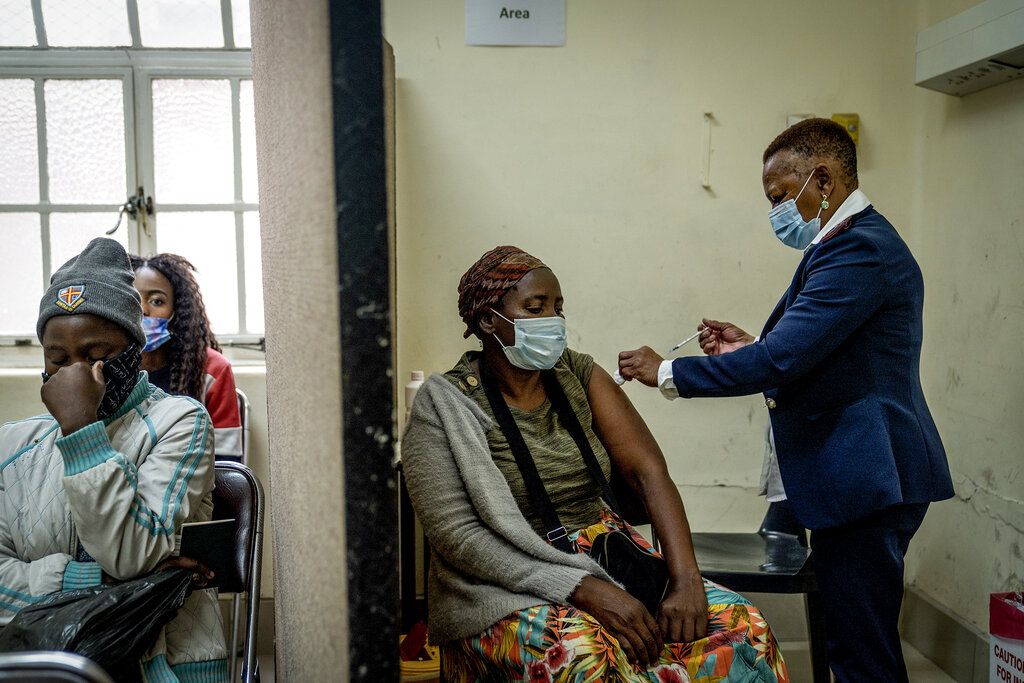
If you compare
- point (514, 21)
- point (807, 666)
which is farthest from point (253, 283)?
point (807, 666)

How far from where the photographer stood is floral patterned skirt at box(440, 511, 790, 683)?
58.6 inches

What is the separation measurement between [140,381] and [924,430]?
1814 mm

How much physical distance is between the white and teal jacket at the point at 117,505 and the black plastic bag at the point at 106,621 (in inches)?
2.5

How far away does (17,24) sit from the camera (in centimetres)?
296

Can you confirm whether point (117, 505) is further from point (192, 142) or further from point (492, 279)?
point (192, 142)

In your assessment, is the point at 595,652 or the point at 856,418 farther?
the point at 856,418

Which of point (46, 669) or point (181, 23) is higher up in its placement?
point (181, 23)

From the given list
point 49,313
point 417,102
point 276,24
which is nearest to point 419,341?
point 417,102

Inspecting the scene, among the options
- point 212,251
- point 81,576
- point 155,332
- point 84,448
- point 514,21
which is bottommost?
point 81,576

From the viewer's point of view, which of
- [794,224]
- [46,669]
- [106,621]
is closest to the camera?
[46,669]

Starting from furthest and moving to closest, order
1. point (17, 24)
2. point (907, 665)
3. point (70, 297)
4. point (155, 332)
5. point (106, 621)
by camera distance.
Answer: point (17, 24) < point (907, 665) < point (155, 332) < point (70, 297) < point (106, 621)

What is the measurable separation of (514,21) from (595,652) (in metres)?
2.35

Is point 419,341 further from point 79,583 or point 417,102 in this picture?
point 79,583

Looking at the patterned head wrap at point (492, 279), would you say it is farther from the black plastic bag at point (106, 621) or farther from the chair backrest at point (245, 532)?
the black plastic bag at point (106, 621)
